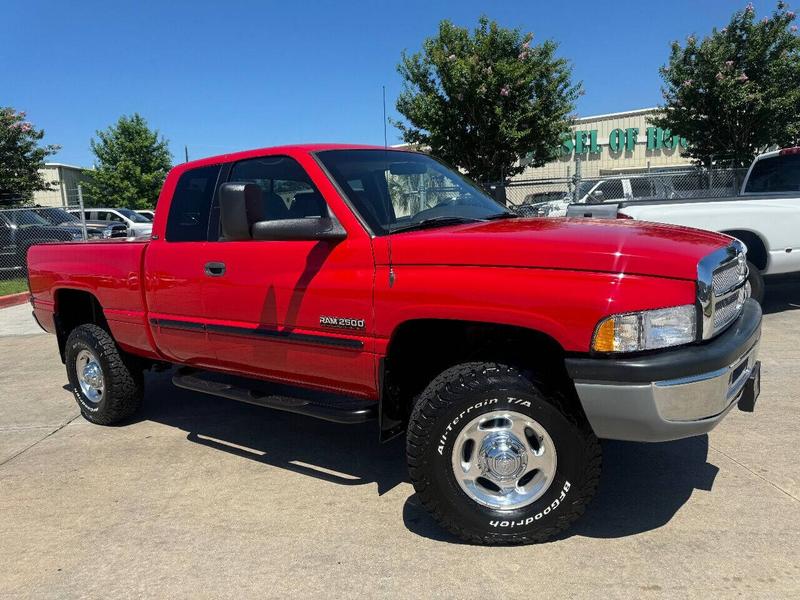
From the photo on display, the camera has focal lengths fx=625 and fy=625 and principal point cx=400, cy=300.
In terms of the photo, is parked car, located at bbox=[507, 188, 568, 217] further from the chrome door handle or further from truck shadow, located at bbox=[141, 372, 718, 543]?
the chrome door handle

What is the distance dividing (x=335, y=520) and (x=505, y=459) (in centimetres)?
96

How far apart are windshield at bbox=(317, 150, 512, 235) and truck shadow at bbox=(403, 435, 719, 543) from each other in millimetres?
1508

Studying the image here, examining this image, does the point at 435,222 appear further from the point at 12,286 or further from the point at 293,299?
the point at 12,286

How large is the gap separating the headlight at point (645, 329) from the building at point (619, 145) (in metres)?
Result: 32.2

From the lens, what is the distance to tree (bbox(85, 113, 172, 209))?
3384 cm

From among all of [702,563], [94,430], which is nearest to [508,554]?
[702,563]

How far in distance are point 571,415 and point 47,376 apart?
5822mm

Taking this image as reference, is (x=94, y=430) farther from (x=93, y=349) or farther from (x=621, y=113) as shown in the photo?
(x=621, y=113)

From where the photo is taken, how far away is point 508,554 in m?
2.76

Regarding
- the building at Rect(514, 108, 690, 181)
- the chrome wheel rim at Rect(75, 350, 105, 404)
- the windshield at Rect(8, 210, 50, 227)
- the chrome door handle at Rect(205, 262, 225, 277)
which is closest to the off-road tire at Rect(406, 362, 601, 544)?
the chrome door handle at Rect(205, 262, 225, 277)

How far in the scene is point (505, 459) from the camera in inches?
109

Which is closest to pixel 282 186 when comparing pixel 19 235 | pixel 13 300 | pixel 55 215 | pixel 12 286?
pixel 13 300

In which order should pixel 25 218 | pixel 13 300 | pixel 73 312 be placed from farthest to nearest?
pixel 25 218
pixel 13 300
pixel 73 312

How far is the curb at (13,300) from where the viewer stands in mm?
11812
